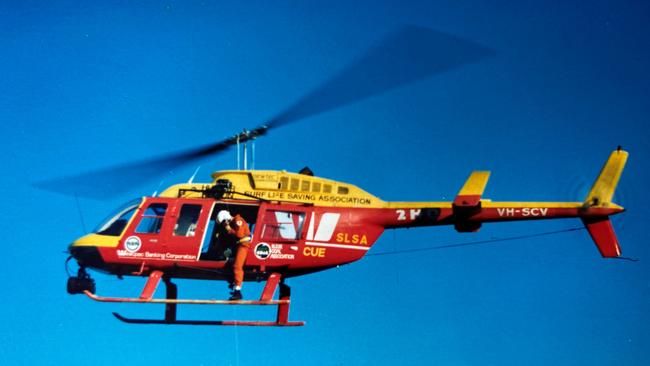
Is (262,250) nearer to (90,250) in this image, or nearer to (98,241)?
(98,241)

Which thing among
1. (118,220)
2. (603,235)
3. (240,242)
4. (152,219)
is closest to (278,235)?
(240,242)

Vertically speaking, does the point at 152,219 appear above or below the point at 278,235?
above

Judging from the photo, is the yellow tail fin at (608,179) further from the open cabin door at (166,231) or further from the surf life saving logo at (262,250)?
the open cabin door at (166,231)

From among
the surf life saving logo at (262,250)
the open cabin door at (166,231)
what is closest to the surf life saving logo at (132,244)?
the open cabin door at (166,231)

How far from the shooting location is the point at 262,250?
1669 cm

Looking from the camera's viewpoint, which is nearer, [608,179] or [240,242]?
[240,242]

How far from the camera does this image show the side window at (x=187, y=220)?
16.8m

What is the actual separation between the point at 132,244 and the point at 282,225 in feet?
10.3

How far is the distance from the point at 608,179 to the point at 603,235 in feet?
3.95

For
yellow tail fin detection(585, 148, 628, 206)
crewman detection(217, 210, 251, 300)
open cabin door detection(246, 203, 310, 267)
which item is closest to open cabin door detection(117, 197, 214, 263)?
crewman detection(217, 210, 251, 300)

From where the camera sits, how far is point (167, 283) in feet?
58.4

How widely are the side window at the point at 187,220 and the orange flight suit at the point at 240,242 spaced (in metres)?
0.86

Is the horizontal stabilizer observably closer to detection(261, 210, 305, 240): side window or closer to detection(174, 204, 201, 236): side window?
detection(261, 210, 305, 240): side window

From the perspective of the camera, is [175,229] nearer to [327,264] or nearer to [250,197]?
[250,197]
